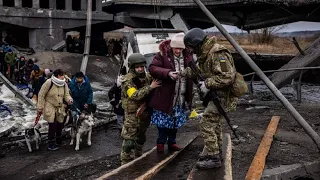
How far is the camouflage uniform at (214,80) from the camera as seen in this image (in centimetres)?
409

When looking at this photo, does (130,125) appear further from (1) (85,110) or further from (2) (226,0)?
(2) (226,0)

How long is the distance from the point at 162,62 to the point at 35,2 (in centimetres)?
1866

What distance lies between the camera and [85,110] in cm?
773

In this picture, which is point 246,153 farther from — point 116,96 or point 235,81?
point 116,96

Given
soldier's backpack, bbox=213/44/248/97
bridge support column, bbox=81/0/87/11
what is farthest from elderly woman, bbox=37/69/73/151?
bridge support column, bbox=81/0/87/11

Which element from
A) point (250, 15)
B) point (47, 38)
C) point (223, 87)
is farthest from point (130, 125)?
point (47, 38)

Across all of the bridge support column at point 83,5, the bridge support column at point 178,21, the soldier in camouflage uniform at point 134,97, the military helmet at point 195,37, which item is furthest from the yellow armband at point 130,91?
the bridge support column at point 83,5

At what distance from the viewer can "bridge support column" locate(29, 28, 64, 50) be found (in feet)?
69.9

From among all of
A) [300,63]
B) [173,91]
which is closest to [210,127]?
[173,91]

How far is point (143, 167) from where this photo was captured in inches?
177

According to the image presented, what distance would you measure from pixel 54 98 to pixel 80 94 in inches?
26.8

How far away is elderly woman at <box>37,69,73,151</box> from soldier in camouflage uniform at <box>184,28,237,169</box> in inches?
150

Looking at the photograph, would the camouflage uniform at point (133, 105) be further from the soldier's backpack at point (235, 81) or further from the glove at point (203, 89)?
the soldier's backpack at point (235, 81)

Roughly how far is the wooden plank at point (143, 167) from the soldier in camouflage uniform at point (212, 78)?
573mm
